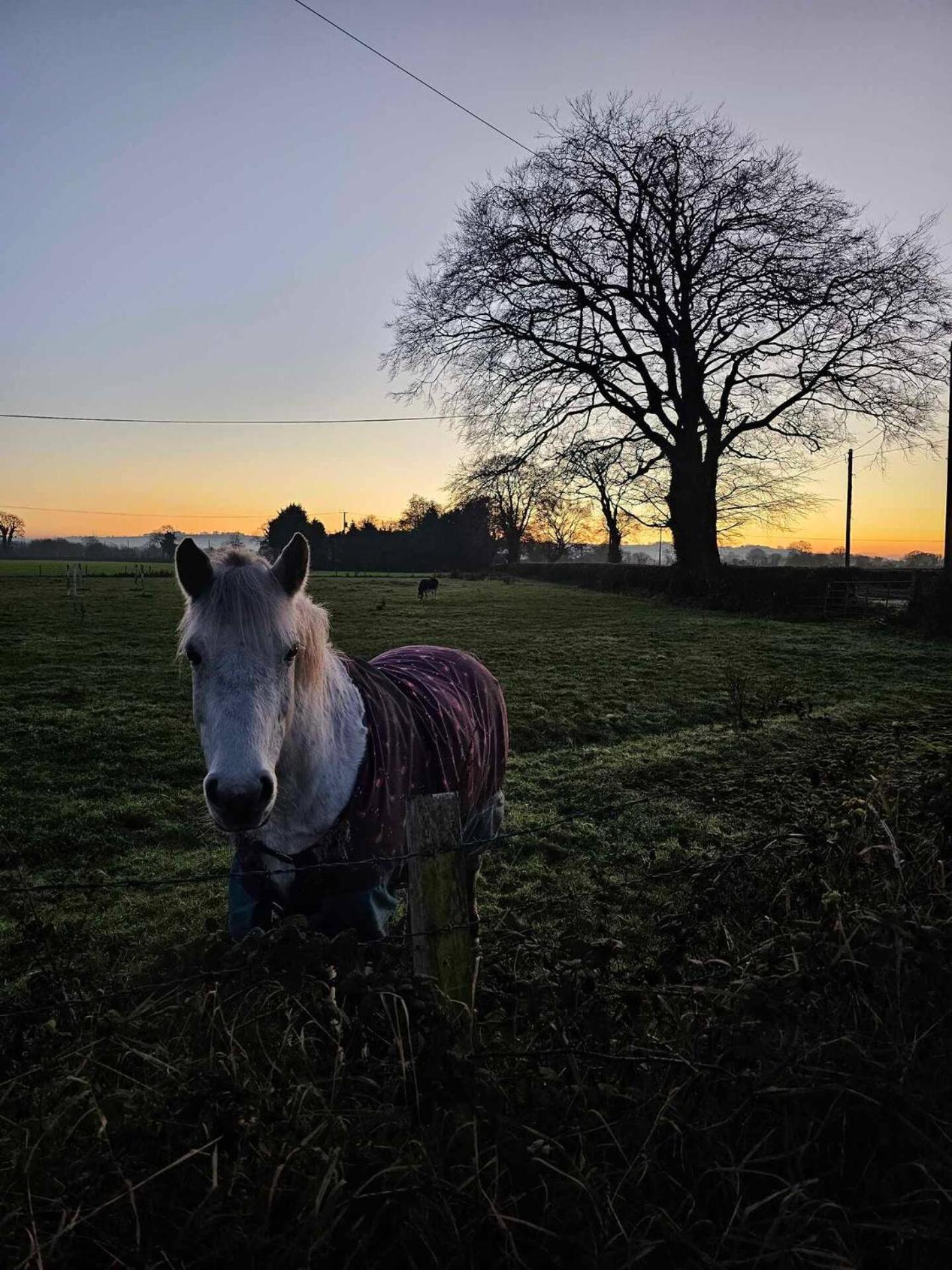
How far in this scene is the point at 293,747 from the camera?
7.63 feet

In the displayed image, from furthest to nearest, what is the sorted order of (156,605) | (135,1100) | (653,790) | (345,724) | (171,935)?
1. (156,605)
2. (653,790)
3. (171,935)
4. (345,724)
5. (135,1100)

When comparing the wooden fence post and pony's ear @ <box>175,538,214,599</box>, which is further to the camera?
pony's ear @ <box>175,538,214,599</box>

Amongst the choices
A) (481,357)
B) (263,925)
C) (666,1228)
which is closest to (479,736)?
(263,925)

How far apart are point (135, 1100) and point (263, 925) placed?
730 millimetres

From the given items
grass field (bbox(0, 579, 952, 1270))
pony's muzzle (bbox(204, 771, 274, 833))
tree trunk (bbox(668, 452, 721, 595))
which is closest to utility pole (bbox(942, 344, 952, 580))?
tree trunk (bbox(668, 452, 721, 595))

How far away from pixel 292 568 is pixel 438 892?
1230mm

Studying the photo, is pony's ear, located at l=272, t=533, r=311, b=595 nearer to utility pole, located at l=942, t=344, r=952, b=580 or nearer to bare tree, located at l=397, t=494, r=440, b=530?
utility pole, located at l=942, t=344, r=952, b=580

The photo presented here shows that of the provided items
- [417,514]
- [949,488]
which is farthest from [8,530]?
[949,488]

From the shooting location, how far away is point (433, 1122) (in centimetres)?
135

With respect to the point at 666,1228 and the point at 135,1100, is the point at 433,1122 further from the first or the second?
the point at 135,1100

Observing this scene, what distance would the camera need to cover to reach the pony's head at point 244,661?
74.3 inches

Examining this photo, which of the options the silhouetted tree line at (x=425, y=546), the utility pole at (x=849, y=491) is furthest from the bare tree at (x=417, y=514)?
the utility pole at (x=849, y=491)

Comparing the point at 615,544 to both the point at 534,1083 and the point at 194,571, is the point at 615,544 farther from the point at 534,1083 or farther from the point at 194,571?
the point at 534,1083

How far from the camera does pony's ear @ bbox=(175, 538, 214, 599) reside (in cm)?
220
